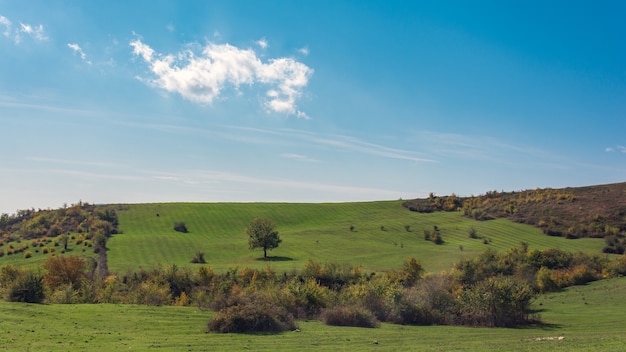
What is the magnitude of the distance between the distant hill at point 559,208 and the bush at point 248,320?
266 feet

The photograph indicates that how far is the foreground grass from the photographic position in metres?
21.3

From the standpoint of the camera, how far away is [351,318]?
103ft

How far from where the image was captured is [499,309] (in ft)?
106

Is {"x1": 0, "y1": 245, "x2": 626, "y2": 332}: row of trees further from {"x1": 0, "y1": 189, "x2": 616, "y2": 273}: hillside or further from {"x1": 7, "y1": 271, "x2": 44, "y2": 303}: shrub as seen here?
{"x1": 0, "y1": 189, "x2": 616, "y2": 273}: hillside

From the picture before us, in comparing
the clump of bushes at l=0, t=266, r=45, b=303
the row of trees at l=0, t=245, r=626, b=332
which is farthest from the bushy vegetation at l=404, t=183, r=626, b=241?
the clump of bushes at l=0, t=266, r=45, b=303

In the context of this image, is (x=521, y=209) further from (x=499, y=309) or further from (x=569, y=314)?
(x=499, y=309)

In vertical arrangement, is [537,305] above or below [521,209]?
below

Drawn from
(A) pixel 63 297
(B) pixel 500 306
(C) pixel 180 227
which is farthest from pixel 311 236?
(B) pixel 500 306

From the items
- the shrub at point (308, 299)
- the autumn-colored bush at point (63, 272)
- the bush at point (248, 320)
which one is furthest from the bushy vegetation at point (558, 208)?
the autumn-colored bush at point (63, 272)

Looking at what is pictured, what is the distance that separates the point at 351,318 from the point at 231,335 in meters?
9.38

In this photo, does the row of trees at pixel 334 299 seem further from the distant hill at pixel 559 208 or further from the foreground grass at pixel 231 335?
the distant hill at pixel 559 208

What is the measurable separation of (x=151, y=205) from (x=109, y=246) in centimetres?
5975

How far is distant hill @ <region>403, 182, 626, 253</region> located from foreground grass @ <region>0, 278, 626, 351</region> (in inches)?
2777

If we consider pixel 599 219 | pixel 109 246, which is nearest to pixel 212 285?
pixel 109 246
